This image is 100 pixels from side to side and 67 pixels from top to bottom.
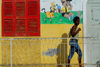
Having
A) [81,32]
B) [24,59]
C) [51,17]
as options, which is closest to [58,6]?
[51,17]

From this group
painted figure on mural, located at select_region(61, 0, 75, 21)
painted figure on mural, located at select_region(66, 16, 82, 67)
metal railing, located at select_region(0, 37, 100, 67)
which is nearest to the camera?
painted figure on mural, located at select_region(66, 16, 82, 67)

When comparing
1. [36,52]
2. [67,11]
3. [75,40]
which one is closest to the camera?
[75,40]

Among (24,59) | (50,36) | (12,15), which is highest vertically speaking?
(12,15)

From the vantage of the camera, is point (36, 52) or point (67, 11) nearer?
point (36, 52)

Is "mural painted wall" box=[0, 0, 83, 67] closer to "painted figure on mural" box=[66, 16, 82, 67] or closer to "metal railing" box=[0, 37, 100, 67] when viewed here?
"metal railing" box=[0, 37, 100, 67]

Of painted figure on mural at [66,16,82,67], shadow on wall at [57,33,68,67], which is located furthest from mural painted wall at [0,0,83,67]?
painted figure on mural at [66,16,82,67]

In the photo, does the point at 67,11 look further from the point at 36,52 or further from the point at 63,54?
the point at 36,52

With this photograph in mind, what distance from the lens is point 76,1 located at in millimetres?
10359

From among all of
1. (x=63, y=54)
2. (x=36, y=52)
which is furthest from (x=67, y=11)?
(x=36, y=52)

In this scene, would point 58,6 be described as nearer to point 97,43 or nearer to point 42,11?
point 42,11

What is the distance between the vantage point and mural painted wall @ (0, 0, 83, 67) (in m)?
10.2

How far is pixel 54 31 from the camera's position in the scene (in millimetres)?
10312

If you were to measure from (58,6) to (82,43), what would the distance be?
1.35 metres

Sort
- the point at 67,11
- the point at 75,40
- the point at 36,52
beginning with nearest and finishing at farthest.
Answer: the point at 75,40 < the point at 36,52 < the point at 67,11
